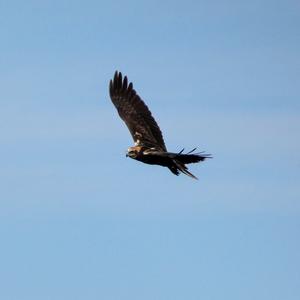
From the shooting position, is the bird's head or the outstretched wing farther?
the outstretched wing

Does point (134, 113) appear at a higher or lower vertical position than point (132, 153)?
higher

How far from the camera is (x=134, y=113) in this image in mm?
31719

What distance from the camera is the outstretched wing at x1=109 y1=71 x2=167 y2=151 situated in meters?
30.7

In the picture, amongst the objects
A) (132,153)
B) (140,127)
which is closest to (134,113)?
(140,127)

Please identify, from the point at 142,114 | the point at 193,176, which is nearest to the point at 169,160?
the point at 193,176

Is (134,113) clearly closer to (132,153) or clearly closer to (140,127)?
(140,127)

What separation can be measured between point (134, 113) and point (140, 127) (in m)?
0.75

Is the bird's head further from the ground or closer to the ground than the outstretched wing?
closer to the ground

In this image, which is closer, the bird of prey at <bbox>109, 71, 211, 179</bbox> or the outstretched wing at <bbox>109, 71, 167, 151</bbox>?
the bird of prey at <bbox>109, 71, 211, 179</bbox>

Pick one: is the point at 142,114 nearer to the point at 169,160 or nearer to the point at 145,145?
the point at 145,145

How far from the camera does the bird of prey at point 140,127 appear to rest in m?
27.9

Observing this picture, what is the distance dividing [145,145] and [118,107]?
10.5 ft

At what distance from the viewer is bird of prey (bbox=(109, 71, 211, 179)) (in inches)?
1099

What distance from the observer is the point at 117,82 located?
105 feet
